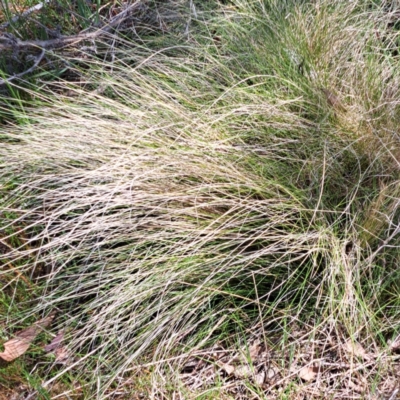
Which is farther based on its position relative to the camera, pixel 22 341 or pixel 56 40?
pixel 56 40

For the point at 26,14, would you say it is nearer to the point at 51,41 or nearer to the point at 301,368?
the point at 51,41

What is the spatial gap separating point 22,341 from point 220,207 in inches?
31.4

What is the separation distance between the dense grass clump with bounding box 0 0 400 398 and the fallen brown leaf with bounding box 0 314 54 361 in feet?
0.22

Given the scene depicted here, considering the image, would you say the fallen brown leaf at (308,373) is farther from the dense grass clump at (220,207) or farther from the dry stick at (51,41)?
the dry stick at (51,41)

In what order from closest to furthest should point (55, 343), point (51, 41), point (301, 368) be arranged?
1. point (301, 368)
2. point (55, 343)
3. point (51, 41)

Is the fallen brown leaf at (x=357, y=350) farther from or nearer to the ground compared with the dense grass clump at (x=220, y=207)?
nearer to the ground

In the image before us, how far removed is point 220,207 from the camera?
224 cm

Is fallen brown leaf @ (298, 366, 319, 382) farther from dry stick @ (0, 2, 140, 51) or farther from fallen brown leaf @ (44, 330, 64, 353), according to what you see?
dry stick @ (0, 2, 140, 51)

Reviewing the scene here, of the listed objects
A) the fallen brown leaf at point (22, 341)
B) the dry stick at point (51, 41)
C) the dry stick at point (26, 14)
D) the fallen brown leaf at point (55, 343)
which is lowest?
the fallen brown leaf at point (55, 343)

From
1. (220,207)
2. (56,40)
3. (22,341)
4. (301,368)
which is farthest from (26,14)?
(301,368)

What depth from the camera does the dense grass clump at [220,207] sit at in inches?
78.2

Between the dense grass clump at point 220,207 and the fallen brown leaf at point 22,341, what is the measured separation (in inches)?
2.6

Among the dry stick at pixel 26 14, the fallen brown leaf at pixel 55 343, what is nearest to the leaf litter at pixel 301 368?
the fallen brown leaf at pixel 55 343

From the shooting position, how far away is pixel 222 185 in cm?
215
